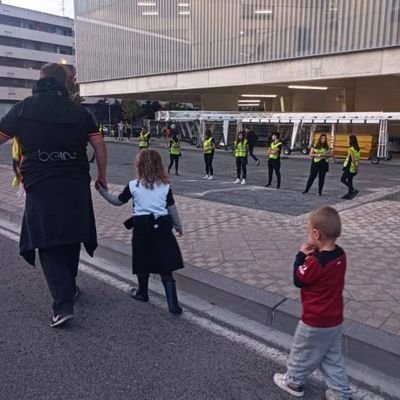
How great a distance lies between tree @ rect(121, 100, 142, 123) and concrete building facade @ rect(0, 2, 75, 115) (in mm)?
17760

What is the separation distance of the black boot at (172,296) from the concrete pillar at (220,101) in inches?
1207

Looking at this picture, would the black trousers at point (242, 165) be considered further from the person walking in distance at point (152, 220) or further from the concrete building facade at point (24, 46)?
the concrete building facade at point (24, 46)

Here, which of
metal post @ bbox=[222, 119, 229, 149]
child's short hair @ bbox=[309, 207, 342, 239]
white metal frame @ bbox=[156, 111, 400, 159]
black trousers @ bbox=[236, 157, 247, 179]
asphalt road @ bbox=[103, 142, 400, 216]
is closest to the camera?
child's short hair @ bbox=[309, 207, 342, 239]

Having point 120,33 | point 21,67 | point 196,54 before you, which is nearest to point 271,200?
point 196,54

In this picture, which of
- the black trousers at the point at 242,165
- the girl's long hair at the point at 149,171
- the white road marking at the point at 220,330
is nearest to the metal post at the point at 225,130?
the black trousers at the point at 242,165

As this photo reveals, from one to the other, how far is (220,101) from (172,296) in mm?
30792

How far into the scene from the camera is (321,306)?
2.76 metres

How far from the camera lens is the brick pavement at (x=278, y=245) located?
14.0ft

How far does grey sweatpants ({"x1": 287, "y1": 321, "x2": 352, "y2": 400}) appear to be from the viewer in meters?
2.80

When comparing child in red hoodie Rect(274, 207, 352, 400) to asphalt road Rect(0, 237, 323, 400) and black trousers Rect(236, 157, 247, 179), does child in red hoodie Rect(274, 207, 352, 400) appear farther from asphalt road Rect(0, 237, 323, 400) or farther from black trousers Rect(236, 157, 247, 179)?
black trousers Rect(236, 157, 247, 179)

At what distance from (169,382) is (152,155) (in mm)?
1925

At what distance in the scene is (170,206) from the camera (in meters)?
4.18

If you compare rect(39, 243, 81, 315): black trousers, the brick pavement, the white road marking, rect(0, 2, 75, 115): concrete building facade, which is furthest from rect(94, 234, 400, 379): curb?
rect(0, 2, 75, 115): concrete building facade

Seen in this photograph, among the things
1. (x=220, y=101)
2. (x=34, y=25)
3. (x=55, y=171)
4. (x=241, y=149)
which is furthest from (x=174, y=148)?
(x=34, y=25)
